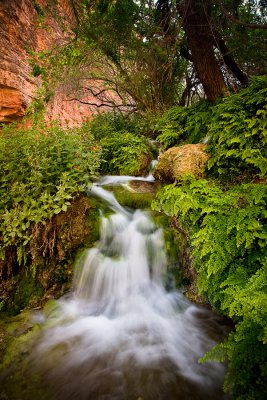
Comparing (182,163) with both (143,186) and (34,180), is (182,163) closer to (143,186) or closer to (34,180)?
(143,186)

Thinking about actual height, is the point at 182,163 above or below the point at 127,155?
below

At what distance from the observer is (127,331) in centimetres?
356

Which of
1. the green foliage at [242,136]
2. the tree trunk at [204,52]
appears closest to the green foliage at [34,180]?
the green foliage at [242,136]

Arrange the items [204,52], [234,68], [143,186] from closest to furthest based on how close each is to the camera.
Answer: [143,186] < [204,52] < [234,68]

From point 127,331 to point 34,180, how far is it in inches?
115

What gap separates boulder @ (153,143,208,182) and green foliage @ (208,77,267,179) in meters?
0.23

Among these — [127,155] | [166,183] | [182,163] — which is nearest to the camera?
[182,163]

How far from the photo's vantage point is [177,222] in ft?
14.8

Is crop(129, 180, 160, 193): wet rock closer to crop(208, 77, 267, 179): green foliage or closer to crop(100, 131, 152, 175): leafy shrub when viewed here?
crop(100, 131, 152, 175): leafy shrub

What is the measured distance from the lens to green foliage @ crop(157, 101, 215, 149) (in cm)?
645

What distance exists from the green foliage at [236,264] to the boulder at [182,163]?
0.67 meters

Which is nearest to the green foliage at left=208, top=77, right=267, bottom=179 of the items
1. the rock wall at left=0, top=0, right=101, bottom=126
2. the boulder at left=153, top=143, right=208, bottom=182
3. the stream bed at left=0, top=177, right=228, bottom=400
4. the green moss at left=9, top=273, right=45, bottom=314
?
the boulder at left=153, top=143, right=208, bottom=182

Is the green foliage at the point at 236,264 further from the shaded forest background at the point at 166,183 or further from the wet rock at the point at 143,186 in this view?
the wet rock at the point at 143,186

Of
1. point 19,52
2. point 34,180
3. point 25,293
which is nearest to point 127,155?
point 34,180
